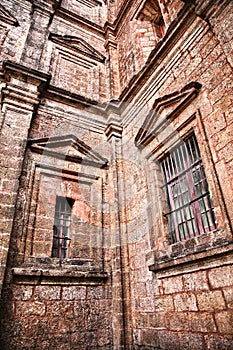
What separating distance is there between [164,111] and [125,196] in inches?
77.5

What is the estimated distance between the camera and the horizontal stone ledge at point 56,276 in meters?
4.03

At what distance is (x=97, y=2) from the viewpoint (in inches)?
390

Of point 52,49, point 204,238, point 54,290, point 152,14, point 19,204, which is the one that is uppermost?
point 152,14

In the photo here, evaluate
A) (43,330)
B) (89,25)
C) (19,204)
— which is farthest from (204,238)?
(89,25)

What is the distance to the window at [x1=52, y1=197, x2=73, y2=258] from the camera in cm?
479

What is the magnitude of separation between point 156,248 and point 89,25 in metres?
7.66

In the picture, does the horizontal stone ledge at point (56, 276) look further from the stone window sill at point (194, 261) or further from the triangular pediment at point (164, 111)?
the triangular pediment at point (164, 111)

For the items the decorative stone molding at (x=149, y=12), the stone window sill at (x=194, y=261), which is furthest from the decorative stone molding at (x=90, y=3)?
the stone window sill at (x=194, y=261)

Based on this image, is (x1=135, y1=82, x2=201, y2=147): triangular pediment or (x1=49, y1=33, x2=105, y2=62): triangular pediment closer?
(x1=135, y1=82, x2=201, y2=147): triangular pediment

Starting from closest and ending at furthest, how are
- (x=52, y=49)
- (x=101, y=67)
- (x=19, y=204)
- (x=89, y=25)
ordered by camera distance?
(x=19, y=204) < (x=52, y=49) < (x=101, y=67) < (x=89, y=25)

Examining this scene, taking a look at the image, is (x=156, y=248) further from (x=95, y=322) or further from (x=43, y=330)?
(x=43, y=330)

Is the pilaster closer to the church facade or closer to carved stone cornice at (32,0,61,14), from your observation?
the church facade

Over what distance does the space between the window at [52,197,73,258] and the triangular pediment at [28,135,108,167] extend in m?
0.97

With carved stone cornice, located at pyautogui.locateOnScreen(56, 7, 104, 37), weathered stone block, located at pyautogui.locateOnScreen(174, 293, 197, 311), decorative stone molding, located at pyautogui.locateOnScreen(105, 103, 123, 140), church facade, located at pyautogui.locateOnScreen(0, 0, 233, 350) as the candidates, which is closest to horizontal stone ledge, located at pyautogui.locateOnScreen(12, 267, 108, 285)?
church facade, located at pyautogui.locateOnScreen(0, 0, 233, 350)
